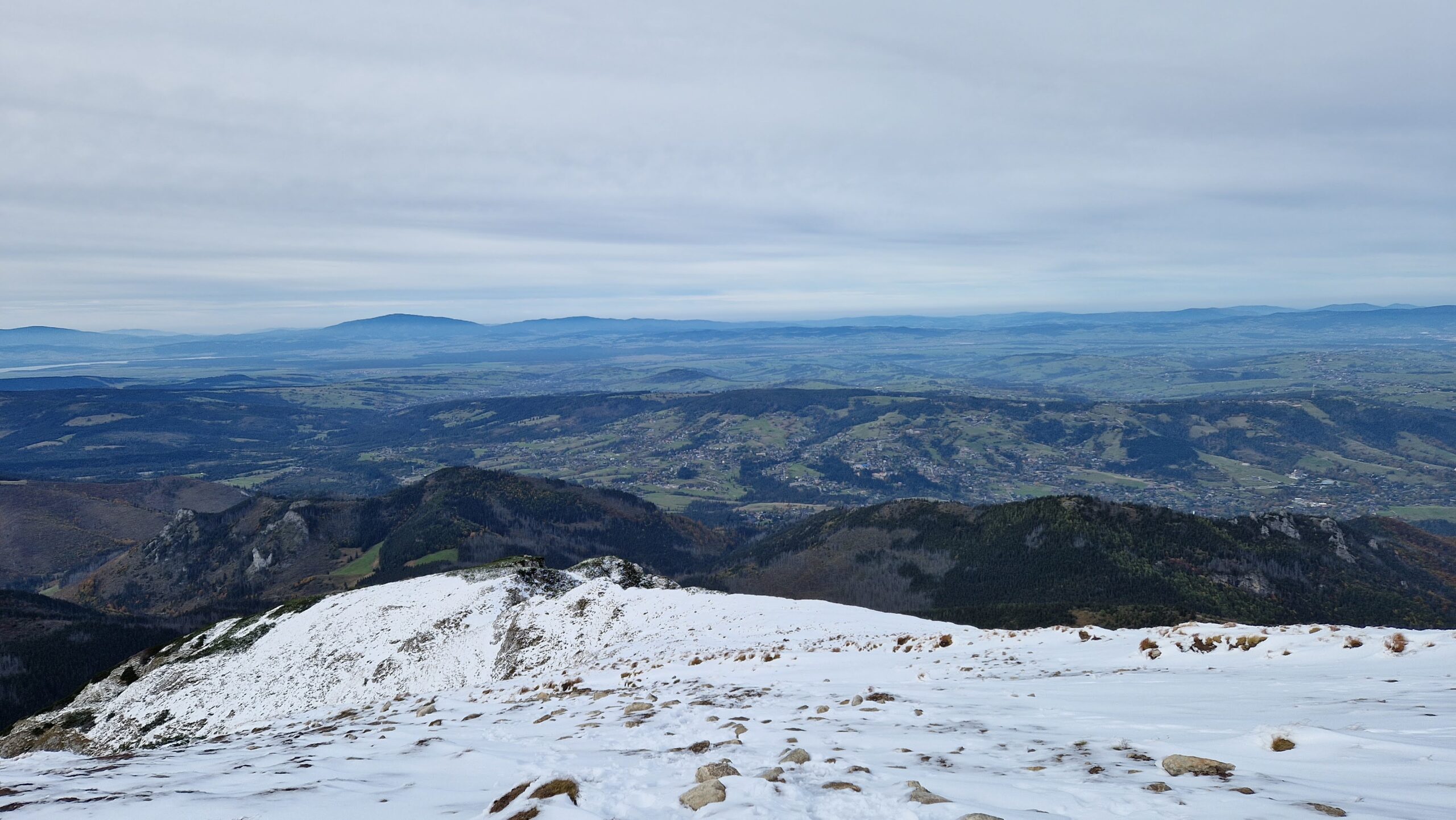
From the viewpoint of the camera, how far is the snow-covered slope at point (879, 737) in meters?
9.70

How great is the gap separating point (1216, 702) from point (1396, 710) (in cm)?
334

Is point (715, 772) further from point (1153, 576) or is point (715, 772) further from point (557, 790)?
point (1153, 576)

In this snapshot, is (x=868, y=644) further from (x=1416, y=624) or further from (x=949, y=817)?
(x=1416, y=624)

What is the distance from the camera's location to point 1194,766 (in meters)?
10.1

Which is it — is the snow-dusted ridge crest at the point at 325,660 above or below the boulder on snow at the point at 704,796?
below

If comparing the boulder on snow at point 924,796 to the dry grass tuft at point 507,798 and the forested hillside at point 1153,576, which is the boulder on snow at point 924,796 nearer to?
the dry grass tuft at point 507,798

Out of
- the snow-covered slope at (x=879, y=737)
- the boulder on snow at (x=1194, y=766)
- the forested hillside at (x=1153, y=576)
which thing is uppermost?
the boulder on snow at (x=1194, y=766)

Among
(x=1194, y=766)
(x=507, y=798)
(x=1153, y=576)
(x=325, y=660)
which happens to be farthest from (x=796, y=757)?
(x=1153, y=576)

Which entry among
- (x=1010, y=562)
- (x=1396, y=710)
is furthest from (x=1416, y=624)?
(x=1396, y=710)

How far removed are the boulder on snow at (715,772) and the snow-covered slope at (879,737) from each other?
32 cm

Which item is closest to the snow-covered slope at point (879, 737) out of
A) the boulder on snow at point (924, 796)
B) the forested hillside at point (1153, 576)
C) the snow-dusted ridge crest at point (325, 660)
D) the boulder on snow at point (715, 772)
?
the boulder on snow at point (924, 796)

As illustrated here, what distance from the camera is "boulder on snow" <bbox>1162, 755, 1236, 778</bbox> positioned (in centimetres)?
995

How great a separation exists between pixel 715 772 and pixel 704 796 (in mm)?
1284

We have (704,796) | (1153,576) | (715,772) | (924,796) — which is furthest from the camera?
(1153,576)
